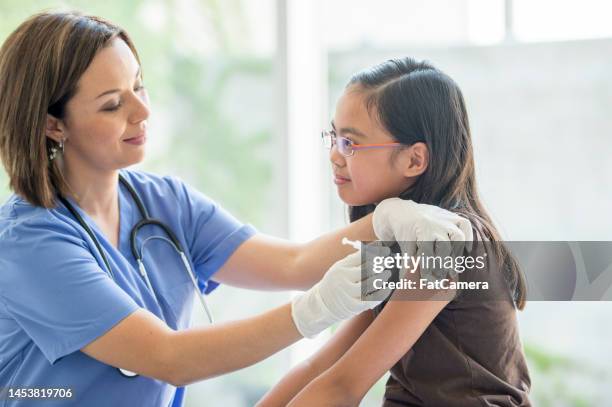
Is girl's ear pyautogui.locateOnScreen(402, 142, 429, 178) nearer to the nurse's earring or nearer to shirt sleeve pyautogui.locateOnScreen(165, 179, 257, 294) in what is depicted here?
shirt sleeve pyautogui.locateOnScreen(165, 179, 257, 294)

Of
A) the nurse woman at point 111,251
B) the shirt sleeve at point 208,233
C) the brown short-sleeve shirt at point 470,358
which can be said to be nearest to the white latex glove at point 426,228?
the nurse woman at point 111,251

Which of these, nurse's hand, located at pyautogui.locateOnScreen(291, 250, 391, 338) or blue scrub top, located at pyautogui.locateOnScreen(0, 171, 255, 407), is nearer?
nurse's hand, located at pyautogui.locateOnScreen(291, 250, 391, 338)

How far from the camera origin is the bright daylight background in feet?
7.50

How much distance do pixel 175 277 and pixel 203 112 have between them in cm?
128

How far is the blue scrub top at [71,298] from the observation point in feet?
4.76

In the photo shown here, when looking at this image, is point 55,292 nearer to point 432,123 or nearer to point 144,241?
point 144,241

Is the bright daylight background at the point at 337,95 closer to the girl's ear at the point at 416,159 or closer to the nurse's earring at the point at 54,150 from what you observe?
the girl's ear at the point at 416,159

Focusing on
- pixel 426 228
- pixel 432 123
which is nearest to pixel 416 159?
pixel 432 123

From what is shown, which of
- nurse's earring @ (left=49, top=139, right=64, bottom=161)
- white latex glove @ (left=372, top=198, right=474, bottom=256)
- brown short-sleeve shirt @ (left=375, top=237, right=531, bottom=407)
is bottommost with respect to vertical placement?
brown short-sleeve shirt @ (left=375, top=237, right=531, bottom=407)

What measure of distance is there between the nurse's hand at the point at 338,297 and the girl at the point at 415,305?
10cm

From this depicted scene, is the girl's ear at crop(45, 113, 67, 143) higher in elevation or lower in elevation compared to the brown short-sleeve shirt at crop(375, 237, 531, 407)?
higher

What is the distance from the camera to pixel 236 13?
9.64ft

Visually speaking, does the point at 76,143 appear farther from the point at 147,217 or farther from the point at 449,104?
the point at 449,104

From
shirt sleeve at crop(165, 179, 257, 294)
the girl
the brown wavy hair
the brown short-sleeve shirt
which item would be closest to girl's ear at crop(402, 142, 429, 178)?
the girl
